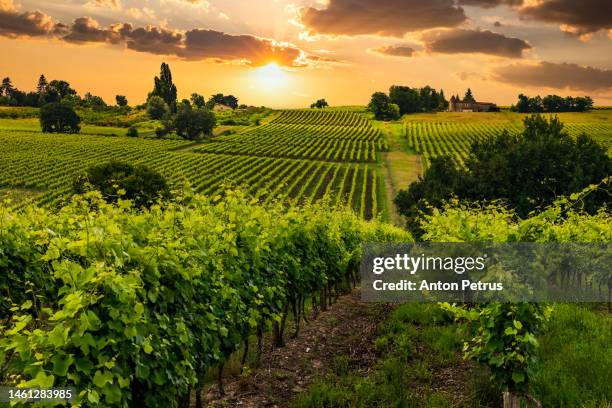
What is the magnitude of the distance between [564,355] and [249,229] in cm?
649

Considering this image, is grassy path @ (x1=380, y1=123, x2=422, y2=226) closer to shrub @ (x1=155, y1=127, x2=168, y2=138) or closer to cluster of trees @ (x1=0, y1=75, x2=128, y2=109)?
shrub @ (x1=155, y1=127, x2=168, y2=138)

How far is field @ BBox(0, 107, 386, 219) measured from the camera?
7438cm

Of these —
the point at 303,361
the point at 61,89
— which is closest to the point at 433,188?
the point at 303,361

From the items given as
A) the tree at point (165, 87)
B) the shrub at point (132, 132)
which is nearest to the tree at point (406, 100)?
the tree at point (165, 87)

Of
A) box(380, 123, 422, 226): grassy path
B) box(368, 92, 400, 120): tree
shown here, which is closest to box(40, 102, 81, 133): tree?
box(380, 123, 422, 226): grassy path

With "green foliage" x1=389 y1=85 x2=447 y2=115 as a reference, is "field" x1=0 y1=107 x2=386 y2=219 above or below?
below

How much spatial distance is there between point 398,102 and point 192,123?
3503 inches

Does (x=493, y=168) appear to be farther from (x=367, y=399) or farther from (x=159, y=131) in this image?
(x=159, y=131)

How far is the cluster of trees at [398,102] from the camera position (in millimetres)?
182500

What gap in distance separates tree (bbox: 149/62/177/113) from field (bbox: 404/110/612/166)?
89.7 meters

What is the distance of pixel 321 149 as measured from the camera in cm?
11750

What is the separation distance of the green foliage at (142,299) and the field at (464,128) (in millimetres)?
94159

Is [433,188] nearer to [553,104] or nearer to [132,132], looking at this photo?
[132,132]

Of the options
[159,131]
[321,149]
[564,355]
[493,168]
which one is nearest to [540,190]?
[493,168]
